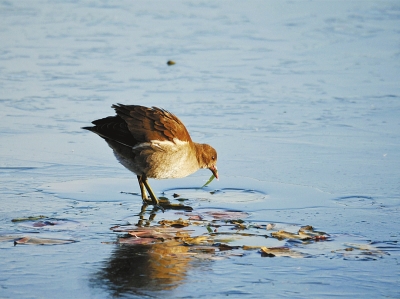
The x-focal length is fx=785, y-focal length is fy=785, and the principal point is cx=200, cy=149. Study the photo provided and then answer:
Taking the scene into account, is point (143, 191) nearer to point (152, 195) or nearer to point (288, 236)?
point (152, 195)

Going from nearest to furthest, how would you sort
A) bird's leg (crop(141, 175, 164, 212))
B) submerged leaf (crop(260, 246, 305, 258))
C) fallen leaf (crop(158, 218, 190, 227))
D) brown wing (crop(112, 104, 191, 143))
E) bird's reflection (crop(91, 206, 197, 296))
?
1. bird's reflection (crop(91, 206, 197, 296))
2. submerged leaf (crop(260, 246, 305, 258))
3. fallen leaf (crop(158, 218, 190, 227))
4. bird's leg (crop(141, 175, 164, 212))
5. brown wing (crop(112, 104, 191, 143))

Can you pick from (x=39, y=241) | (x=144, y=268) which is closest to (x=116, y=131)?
(x=39, y=241)

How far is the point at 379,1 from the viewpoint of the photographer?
18.6 metres

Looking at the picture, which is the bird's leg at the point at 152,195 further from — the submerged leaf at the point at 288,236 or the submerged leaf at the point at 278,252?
the submerged leaf at the point at 278,252

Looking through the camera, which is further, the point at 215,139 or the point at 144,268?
the point at 215,139

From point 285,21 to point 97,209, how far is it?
34.6 ft

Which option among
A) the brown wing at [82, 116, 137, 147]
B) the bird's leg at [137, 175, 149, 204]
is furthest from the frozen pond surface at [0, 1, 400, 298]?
the brown wing at [82, 116, 137, 147]

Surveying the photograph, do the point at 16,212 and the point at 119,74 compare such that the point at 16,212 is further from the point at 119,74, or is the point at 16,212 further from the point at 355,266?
the point at 119,74

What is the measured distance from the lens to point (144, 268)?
5.52m

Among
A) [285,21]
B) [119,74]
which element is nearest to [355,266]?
[119,74]

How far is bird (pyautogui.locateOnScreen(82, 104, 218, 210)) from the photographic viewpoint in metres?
7.72

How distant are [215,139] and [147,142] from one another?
7.05ft

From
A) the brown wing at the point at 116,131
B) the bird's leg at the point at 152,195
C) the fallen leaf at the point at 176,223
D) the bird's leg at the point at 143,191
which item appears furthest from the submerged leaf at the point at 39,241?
the brown wing at the point at 116,131

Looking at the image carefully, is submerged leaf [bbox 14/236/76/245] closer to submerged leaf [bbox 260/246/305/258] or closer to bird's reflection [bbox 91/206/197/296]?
bird's reflection [bbox 91/206/197/296]
